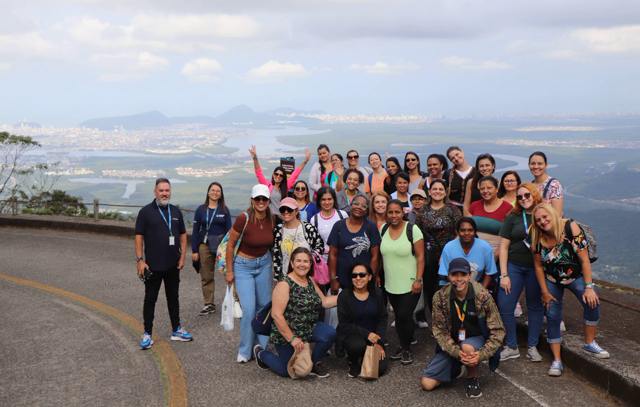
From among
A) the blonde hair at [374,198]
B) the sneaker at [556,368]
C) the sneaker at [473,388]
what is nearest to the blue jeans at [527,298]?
the sneaker at [556,368]

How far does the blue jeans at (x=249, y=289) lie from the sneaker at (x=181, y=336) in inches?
31.4

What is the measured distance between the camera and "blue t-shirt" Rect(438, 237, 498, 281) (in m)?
5.90

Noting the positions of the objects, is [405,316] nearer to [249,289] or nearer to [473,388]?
[473,388]

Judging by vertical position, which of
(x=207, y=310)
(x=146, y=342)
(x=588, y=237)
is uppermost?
(x=588, y=237)

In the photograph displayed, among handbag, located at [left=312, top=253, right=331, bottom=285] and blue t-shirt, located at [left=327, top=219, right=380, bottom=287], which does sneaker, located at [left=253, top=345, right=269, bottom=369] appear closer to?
handbag, located at [left=312, top=253, right=331, bottom=285]

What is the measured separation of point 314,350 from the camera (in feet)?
19.1

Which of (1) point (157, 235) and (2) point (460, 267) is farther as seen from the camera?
(1) point (157, 235)

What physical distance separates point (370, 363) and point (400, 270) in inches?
39.7

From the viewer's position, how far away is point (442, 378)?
542 cm

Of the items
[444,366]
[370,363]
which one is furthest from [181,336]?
[444,366]

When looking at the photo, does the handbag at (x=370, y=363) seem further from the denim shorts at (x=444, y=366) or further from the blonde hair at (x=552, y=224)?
the blonde hair at (x=552, y=224)

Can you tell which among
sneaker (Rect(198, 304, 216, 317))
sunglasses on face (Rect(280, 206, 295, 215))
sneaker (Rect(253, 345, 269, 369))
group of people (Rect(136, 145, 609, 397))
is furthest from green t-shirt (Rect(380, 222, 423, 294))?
sneaker (Rect(198, 304, 216, 317))

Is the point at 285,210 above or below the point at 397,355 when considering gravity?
above

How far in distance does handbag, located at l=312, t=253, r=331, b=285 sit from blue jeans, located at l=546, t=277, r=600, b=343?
7.19ft
